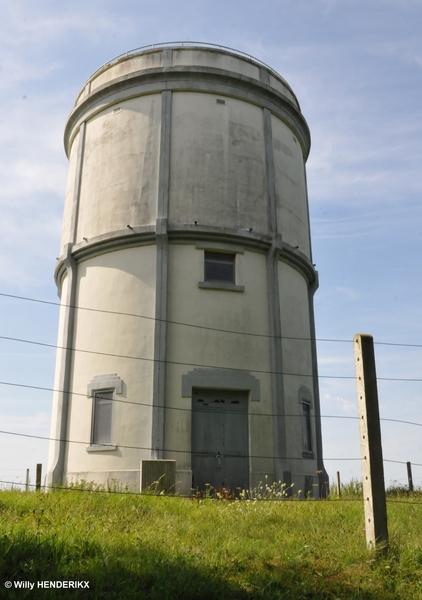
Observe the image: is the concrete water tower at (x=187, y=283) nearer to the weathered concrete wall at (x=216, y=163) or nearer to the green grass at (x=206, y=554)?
the weathered concrete wall at (x=216, y=163)

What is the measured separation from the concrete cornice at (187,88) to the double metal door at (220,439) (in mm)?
8416

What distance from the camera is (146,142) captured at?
1625 cm

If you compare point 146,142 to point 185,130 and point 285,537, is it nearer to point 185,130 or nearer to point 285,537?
point 185,130

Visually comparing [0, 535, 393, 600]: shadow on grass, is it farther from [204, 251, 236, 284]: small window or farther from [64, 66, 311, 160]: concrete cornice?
[64, 66, 311, 160]: concrete cornice

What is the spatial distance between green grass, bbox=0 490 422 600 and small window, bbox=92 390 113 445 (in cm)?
532

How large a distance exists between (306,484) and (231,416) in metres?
2.63

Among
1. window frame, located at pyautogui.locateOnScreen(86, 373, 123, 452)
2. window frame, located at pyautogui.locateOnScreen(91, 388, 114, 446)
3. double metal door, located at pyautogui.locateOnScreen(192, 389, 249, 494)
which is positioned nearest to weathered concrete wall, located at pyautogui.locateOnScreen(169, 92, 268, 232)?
window frame, located at pyautogui.locateOnScreen(86, 373, 123, 452)

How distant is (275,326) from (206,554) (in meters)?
9.00

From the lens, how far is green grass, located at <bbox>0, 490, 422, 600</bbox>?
225 inches

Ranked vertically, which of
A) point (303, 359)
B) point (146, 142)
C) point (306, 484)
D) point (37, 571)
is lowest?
point (37, 571)

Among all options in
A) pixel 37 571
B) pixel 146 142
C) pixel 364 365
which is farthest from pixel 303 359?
pixel 37 571

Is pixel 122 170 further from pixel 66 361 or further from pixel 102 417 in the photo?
pixel 102 417

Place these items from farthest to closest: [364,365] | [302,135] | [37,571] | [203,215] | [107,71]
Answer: [302,135]
[107,71]
[203,215]
[364,365]
[37,571]

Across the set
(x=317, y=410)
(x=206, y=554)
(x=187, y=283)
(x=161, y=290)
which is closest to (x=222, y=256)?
(x=187, y=283)
